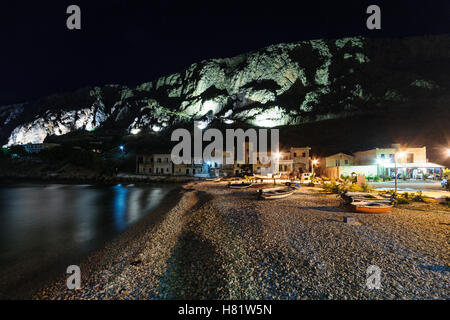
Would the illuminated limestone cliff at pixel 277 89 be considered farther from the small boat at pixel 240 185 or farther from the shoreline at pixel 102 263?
the shoreline at pixel 102 263

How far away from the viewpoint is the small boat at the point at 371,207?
11.4m

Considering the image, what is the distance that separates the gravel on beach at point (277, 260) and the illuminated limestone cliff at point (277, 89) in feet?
282

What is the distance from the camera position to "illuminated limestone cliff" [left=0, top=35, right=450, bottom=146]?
88.8m

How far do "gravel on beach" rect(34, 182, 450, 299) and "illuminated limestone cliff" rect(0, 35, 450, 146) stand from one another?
282 ft

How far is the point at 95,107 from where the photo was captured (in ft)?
439

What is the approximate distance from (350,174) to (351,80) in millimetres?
89763

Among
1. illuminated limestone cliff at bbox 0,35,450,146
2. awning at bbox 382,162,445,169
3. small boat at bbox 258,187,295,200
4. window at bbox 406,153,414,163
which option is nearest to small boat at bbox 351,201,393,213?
small boat at bbox 258,187,295,200

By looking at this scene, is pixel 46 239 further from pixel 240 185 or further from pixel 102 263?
pixel 240 185

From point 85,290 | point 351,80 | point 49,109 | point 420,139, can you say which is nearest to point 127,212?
point 85,290

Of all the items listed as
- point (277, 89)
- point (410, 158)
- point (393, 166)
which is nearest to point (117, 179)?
point (393, 166)

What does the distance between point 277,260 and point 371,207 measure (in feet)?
27.2

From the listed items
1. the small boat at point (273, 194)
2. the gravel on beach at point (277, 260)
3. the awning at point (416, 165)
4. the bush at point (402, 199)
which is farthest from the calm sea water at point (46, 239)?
the awning at point (416, 165)

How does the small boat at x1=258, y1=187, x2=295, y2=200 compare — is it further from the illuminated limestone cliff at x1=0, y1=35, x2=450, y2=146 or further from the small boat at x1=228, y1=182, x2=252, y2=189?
the illuminated limestone cliff at x1=0, y1=35, x2=450, y2=146

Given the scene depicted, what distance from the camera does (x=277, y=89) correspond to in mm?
105625
